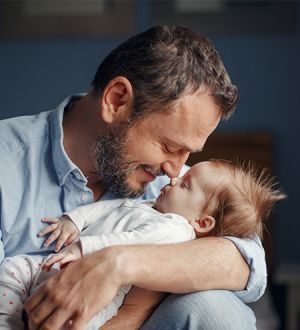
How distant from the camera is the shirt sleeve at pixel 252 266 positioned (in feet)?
5.84

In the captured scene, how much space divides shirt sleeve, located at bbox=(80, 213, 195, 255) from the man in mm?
49

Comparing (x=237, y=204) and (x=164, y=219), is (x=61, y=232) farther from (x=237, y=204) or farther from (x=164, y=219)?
(x=237, y=204)

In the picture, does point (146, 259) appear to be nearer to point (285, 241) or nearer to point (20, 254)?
point (20, 254)

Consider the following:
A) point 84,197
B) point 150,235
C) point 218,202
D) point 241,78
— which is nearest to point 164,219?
point 150,235

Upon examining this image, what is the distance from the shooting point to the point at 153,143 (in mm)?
1858

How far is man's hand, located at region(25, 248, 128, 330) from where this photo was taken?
1564 mm

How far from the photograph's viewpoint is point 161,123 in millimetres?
1845

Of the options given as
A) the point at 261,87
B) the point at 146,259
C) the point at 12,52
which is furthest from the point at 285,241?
the point at 146,259

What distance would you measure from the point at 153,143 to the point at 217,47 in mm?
2022

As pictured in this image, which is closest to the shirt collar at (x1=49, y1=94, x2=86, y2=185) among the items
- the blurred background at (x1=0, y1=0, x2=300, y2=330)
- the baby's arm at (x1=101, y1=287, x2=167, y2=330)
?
the baby's arm at (x1=101, y1=287, x2=167, y2=330)

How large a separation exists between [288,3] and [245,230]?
7.27 feet

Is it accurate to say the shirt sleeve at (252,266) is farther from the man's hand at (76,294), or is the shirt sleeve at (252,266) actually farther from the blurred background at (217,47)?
the blurred background at (217,47)

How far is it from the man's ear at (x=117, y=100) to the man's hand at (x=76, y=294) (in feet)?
1.39

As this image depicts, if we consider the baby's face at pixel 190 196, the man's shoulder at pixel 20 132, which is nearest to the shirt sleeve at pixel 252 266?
the baby's face at pixel 190 196
